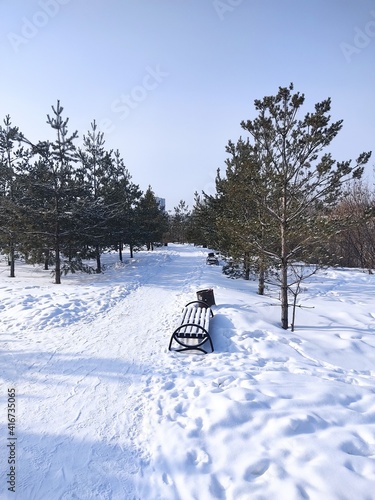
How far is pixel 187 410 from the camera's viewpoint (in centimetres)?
394

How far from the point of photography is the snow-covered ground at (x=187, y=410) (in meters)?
2.77

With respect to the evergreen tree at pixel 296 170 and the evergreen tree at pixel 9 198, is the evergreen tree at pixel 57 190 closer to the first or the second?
the evergreen tree at pixel 9 198

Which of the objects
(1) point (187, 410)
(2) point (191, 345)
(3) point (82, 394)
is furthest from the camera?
(2) point (191, 345)

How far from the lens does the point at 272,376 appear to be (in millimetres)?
4750

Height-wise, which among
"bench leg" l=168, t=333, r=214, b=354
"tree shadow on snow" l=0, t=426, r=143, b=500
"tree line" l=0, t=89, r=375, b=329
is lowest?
"tree shadow on snow" l=0, t=426, r=143, b=500

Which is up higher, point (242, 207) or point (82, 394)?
point (242, 207)

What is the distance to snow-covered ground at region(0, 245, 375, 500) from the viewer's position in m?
2.77

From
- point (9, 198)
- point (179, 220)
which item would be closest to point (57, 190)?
point (9, 198)

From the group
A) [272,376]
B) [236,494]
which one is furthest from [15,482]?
[272,376]

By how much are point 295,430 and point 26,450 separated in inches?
138

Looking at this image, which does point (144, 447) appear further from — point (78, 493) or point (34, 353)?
point (34, 353)

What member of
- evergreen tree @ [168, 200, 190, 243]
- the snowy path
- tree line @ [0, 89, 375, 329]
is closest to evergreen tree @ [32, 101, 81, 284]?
tree line @ [0, 89, 375, 329]

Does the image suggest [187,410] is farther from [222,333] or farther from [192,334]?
[222,333]

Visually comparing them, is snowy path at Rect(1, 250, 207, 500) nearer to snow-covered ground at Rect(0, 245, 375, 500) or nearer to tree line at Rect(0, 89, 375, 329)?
snow-covered ground at Rect(0, 245, 375, 500)
